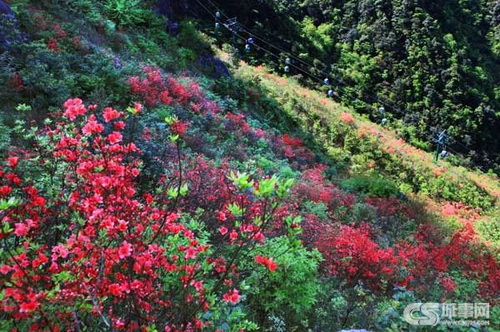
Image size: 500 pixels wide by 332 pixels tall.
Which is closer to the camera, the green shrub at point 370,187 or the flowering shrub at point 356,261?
the flowering shrub at point 356,261

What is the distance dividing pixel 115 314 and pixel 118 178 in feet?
2.67

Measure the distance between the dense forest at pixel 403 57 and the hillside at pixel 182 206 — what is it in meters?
21.3

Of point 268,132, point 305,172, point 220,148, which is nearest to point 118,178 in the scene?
point 220,148

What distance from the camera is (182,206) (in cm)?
496

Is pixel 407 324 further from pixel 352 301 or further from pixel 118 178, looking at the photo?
pixel 118 178

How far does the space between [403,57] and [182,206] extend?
147ft

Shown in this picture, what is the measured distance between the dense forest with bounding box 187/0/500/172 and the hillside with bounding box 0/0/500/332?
21.3 metres

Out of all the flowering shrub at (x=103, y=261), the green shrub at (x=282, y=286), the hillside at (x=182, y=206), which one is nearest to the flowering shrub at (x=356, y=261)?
the hillside at (x=182, y=206)

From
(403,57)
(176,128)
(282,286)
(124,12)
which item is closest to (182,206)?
(282,286)

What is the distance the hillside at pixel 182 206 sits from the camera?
2281mm

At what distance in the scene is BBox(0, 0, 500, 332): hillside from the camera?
2281 millimetres

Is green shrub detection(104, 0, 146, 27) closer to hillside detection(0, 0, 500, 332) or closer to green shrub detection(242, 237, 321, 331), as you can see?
hillside detection(0, 0, 500, 332)

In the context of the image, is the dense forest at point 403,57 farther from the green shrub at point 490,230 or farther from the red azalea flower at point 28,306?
the red azalea flower at point 28,306

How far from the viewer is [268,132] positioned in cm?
1327
